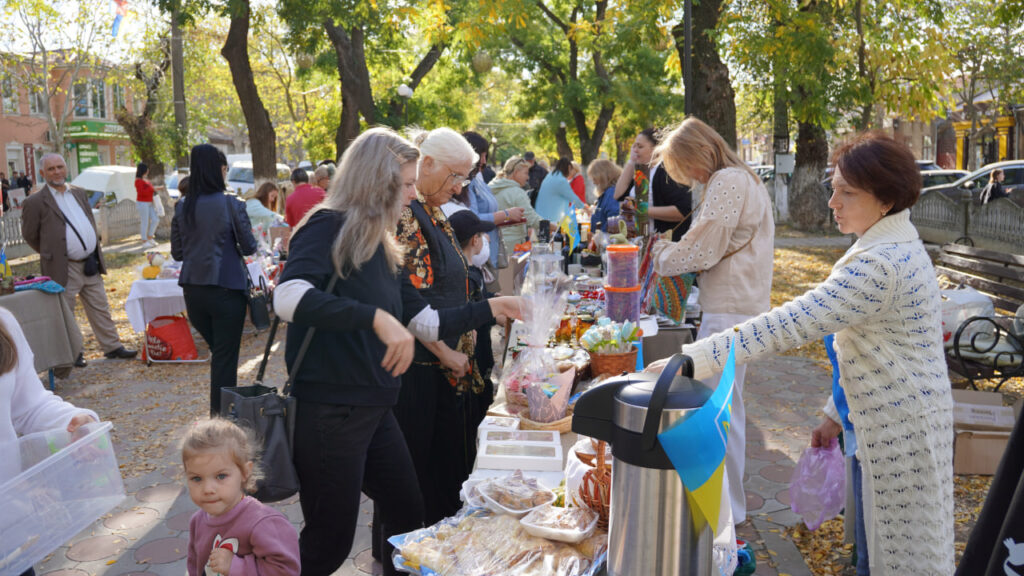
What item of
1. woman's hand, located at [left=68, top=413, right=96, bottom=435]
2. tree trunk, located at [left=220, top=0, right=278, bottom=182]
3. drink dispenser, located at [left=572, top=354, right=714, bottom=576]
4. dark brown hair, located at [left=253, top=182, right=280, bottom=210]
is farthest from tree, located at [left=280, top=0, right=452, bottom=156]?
drink dispenser, located at [left=572, top=354, right=714, bottom=576]

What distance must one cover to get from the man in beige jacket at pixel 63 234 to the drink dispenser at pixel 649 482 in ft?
24.5

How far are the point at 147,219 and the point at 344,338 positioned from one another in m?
19.5

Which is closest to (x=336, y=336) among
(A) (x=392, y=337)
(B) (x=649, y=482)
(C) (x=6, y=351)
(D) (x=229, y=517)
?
(A) (x=392, y=337)

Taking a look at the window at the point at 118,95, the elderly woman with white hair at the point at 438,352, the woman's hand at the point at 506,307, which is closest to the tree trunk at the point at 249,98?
the window at the point at 118,95

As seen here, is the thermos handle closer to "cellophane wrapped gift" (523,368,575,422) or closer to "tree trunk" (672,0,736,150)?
"cellophane wrapped gift" (523,368,575,422)

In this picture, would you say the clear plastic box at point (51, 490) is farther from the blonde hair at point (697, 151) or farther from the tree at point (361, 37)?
the tree at point (361, 37)

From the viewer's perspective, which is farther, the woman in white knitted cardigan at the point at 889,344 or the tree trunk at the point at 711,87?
the tree trunk at the point at 711,87

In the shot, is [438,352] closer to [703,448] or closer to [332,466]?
[332,466]

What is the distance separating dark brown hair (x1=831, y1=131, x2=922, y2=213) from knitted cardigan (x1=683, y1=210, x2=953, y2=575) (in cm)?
7

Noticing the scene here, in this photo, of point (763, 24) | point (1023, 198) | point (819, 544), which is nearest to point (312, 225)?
point (819, 544)

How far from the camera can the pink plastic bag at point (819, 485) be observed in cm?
385

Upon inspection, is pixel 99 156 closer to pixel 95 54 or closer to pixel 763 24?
pixel 95 54

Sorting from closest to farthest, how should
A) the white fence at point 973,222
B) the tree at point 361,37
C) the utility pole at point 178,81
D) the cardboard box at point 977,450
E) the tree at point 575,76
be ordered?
1. the cardboard box at point 977,450
2. the tree at point 361,37
3. the white fence at point 973,222
4. the utility pole at point 178,81
5. the tree at point 575,76

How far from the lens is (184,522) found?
14.8 feet
